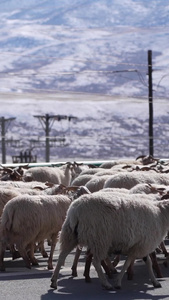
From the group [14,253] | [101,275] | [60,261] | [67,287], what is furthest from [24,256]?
[101,275]

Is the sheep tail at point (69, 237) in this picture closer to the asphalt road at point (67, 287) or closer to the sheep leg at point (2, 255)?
the asphalt road at point (67, 287)

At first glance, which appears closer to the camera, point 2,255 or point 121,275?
point 121,275

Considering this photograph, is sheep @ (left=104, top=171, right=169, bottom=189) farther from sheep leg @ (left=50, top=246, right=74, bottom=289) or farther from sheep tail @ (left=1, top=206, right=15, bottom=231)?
sheep leg @ (left=50, top=246, right=74, bottom=289)

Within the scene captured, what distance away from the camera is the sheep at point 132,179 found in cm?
1699

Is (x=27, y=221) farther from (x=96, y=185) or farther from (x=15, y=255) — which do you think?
(x=96, y=185)

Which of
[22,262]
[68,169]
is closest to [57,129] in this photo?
[68,169]

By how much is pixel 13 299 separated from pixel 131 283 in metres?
1.87

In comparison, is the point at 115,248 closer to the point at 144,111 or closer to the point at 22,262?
the point at 22,262

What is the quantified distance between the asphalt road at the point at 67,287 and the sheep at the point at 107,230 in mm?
191

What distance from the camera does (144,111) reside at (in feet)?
653

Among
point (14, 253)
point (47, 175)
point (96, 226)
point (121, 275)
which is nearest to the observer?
point (96, 226)

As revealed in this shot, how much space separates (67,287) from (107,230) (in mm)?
931

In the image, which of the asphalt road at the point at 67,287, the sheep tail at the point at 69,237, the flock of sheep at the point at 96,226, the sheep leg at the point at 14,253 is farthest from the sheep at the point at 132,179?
the sheep tail at the point at 69,237

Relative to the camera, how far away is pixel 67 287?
1139cm
